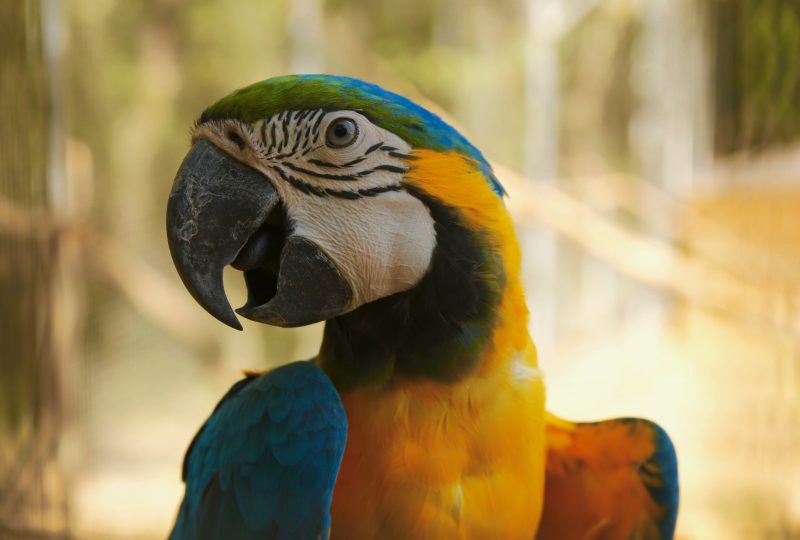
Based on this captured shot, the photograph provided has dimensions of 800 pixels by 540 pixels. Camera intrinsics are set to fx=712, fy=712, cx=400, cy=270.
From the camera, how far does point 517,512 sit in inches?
31.2

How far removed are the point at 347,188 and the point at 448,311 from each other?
6.4 inches

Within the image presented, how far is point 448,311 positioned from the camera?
0.74 metres

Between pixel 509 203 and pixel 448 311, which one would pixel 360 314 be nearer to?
pixel 448 311

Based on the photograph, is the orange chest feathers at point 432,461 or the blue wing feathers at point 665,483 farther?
the blue wing feathers at point 665,483

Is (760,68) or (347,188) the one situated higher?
(760,68)

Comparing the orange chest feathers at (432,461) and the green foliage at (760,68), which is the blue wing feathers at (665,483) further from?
the green foliage at (760,68)

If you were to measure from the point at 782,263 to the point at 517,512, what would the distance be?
3.20ft

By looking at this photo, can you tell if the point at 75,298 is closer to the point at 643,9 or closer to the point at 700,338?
the point at 700,338

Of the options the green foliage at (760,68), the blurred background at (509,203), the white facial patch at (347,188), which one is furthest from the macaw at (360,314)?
the blurred background at (509,203)

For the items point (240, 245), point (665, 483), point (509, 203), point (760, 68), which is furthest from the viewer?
point (509, 203)

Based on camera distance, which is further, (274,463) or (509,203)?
(509,203)

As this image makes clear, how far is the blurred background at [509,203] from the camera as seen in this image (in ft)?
7.60

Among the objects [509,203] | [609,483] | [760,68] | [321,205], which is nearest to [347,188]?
[321,205]

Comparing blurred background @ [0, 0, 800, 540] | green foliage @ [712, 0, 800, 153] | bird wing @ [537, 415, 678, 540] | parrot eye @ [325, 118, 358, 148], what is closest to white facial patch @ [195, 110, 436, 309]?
parrot eye @ [325, 118, 358, 148]
